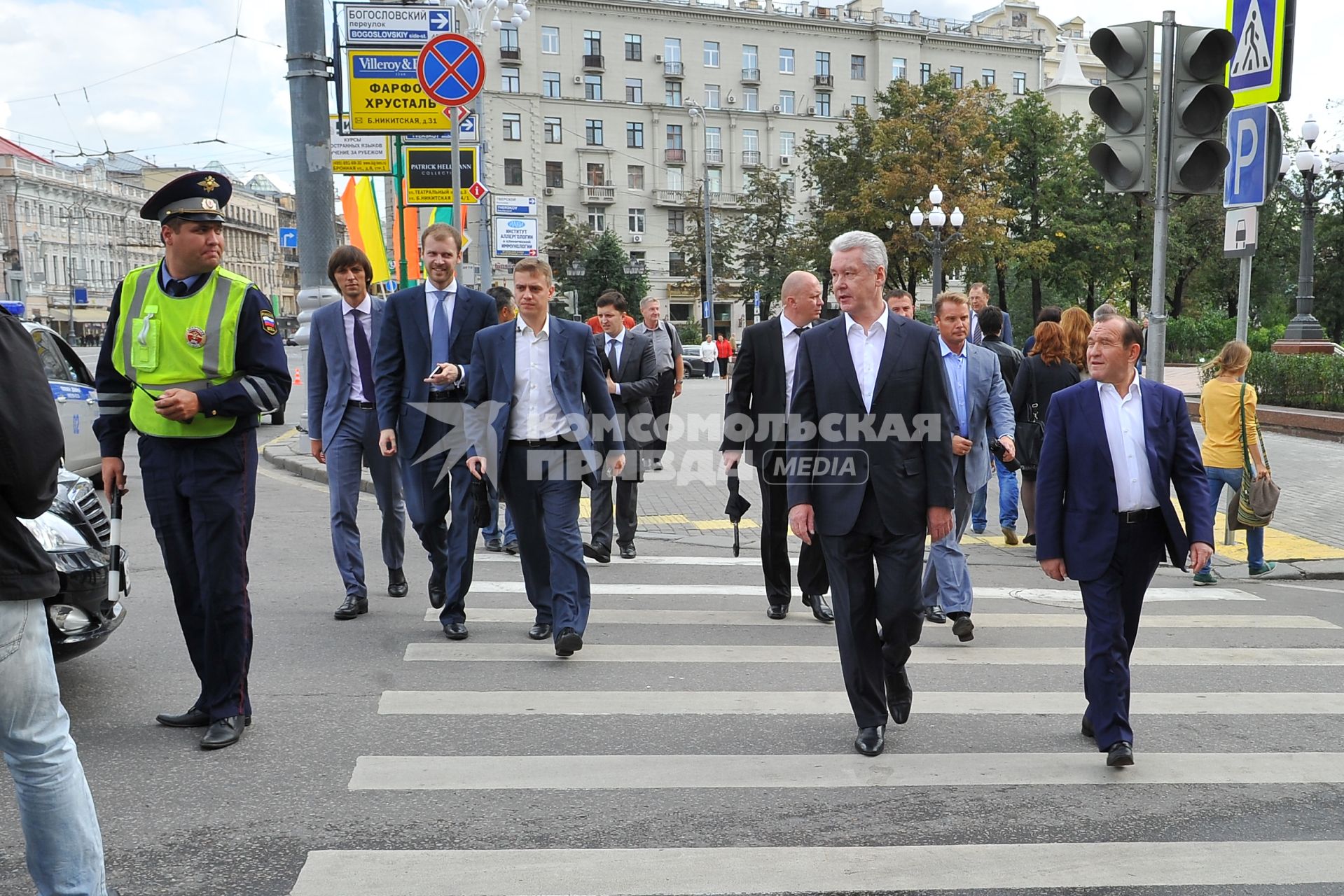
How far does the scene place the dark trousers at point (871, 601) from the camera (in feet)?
15.9

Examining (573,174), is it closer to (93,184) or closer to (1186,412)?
(93,184)

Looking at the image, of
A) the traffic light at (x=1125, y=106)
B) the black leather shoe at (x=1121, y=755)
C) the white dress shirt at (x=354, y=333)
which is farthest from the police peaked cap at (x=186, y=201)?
the traffic light at (x=1125, y=106)

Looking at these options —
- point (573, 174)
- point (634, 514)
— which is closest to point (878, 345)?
point (634, 514)

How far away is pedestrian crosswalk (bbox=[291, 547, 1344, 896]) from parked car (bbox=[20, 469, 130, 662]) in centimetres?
126

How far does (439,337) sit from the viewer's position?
6887 millimetres

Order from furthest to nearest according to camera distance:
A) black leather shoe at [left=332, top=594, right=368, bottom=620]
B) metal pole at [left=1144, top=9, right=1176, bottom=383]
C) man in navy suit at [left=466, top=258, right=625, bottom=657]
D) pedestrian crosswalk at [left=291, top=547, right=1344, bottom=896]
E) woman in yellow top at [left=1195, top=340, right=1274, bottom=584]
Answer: woman in yellow top at [left=1195, top=340, right=1274, bottom=584], metal pole at [left=1144, top=9, right=1176, bottom=383], black leather shoe at [left=332, top=594, right=368, bottom=620], man in navy suit at [left=466, top=258, right=625, bottom=657], pedestrian crosswalk at [left=291, top=547, right=1344, bottom=896]

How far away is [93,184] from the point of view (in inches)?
3140

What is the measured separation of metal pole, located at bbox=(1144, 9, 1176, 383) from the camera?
26.3 ft

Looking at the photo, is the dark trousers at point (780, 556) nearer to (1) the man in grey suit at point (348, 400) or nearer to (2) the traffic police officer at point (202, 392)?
(1) the man in grey suit at point (348, 400)

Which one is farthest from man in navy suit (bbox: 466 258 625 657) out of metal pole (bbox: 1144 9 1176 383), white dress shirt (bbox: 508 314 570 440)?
metal pole (bbox: 1144 9 1176 383)

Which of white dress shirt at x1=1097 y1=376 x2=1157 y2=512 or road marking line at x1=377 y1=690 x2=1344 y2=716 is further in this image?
road marking line at x1=377 y1=690 x2=1344 y2=716

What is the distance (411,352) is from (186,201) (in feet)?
7.18

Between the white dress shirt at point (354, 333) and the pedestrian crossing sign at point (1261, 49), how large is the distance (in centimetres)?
656

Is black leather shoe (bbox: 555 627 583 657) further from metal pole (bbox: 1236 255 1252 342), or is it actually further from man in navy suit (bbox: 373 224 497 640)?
metal pole (bbox: 1236 255 1252 342)
